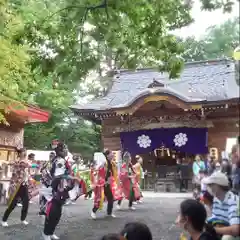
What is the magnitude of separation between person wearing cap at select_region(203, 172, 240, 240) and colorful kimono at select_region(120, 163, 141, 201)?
8550 millimetres

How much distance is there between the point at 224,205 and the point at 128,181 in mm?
Answer: 8764

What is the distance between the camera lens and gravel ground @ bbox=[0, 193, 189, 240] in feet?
24.6

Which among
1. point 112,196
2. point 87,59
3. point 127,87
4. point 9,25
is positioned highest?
point 127,87

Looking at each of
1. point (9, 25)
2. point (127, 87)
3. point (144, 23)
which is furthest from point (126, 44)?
point (127, 87)

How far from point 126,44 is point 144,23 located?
44cm

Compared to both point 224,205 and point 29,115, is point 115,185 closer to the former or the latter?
point 29,115

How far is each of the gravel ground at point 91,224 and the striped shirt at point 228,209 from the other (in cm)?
399

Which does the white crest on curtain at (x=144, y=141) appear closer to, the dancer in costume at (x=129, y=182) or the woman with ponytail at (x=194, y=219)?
the dancer in costume at (x=129, y=182)

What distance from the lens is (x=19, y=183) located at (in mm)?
8695

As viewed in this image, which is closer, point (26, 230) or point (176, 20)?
point (176, 20)

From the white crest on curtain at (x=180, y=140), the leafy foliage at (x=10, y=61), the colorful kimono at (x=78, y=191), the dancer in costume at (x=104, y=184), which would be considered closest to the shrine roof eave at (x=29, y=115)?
the colorful kimono at (x=78, y=191)

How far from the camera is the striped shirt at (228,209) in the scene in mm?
3043

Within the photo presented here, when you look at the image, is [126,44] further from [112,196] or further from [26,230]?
[112,196]

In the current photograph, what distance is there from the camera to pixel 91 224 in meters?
8.80
